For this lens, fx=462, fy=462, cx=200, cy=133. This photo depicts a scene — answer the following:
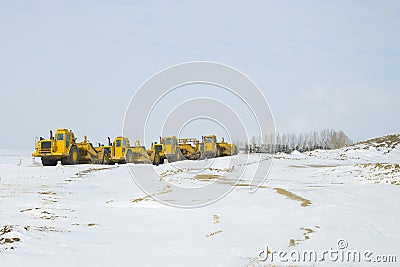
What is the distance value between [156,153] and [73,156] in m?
7.70

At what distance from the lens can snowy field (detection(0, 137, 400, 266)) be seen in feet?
23.0

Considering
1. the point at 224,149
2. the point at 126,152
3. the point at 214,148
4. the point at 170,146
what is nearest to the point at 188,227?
the point at 126,152

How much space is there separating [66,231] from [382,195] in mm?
10973

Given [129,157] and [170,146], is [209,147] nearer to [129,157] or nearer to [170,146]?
[170,146]

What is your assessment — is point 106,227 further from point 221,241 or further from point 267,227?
point 267,227

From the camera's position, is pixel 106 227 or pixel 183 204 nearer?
pixel 106 227

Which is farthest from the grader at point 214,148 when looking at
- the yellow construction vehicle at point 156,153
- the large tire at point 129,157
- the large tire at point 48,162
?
the large tire at point 48,162

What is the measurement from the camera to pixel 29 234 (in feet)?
25.3

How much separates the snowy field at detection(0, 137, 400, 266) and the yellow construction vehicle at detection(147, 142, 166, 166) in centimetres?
2050

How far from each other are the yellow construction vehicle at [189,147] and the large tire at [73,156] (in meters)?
10.7

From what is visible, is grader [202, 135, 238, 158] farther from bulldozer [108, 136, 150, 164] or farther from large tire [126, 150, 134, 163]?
large tire [126, 150, 134, 163]

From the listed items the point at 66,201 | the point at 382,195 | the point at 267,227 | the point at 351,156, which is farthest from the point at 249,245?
the point at 351,156

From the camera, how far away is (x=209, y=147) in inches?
1731

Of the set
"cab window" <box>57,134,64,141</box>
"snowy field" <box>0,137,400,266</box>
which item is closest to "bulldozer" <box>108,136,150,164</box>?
"cab window" <box>57,134,64,141</box>
